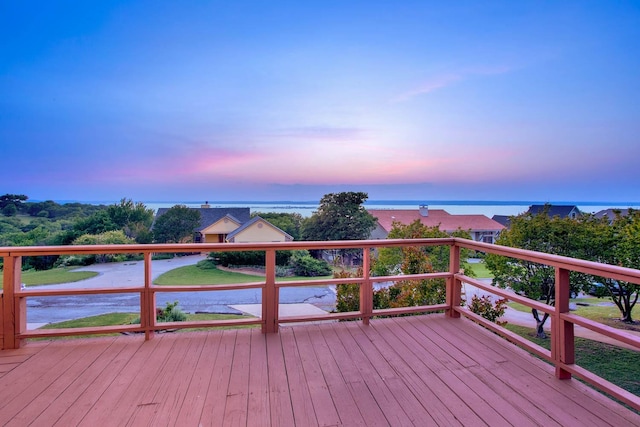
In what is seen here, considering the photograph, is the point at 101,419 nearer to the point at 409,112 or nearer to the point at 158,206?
the point at 158,206

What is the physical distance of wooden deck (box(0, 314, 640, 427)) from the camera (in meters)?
1.72

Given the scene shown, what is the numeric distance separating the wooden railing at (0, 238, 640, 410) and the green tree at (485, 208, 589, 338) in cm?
352

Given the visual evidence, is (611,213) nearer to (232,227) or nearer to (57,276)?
(232,227)

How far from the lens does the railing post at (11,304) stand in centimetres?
255

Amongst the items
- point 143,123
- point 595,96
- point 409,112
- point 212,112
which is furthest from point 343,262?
point 595,96

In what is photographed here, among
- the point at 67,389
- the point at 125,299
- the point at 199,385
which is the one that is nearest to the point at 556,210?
the point at 199,385

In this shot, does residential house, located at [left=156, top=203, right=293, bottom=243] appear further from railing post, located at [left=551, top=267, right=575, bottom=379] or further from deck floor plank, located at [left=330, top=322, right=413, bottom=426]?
railing post, located at [left=551, top=267, right=575, bottom=379]

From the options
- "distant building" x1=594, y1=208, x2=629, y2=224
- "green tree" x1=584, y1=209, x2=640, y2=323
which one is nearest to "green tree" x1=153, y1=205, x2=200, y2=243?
"green tree" x1=584, y1=209, x2=640, y2=323

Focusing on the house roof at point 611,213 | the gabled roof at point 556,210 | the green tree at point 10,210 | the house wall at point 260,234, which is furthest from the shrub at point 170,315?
the house roof at point 611,213

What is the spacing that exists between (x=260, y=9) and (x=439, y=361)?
19.1ft

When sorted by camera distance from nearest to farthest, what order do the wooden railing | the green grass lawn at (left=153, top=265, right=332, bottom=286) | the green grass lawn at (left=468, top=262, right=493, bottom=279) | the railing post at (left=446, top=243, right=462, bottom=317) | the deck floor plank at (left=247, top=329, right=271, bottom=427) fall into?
the deck floor plank at (left=247, top=329, right=271, bottom=427), the wooden railing, the railing post at (left=446, top=243, right=462, bottom=317), the green grass lawn at (left=153, top=265, right=332, bottom=286), the green grass lawn at (left=468, top=262, right=493, bottom=279)

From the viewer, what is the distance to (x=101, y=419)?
66.7 inches

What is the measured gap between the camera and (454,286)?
11.2 feet

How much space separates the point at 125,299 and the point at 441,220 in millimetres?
6615
